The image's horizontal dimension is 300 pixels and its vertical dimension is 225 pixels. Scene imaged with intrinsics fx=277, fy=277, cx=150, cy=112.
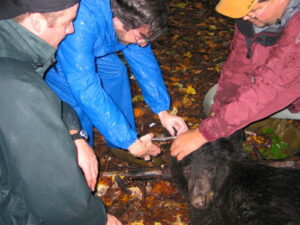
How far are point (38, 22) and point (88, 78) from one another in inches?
31.6

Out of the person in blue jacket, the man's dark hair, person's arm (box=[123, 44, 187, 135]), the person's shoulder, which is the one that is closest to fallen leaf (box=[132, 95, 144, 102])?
person's arm (box=[123, 44, 187, 135])

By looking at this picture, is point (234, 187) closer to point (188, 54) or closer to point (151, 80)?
point (151, 80)

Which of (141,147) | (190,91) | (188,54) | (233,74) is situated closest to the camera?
(141,147)

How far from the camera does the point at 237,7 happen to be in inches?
89.4

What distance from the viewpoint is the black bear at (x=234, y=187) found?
2.29 m

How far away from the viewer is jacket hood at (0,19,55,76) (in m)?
1.58

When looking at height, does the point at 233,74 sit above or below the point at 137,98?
above

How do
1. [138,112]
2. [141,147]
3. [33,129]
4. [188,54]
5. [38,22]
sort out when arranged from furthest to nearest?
[188,54]
[138,112]
[141,147]
[38,22]
[33,129]

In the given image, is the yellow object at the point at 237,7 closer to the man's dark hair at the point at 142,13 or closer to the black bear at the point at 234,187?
the man's dark hair at the point at 142,13

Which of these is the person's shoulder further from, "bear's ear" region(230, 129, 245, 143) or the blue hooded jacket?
the blue hooded jacket

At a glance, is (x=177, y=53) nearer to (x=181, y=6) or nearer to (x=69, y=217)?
(x=181, y=6)

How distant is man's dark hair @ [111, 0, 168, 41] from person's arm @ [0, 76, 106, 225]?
3.23 feet

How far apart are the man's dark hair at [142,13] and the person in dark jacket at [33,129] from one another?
0.57 meters

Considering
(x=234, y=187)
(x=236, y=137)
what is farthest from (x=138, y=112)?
(x=234, y=187)
